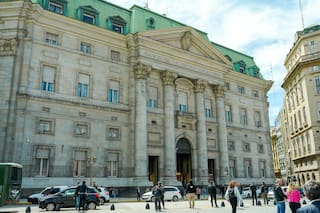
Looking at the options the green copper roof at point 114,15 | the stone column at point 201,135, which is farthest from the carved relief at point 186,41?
the stone column at point 201,135

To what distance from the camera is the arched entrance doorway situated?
38.5m

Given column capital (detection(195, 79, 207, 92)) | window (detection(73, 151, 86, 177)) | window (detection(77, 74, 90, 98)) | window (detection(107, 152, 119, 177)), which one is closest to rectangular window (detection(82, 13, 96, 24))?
window (detection(77, 74, 90, 98))

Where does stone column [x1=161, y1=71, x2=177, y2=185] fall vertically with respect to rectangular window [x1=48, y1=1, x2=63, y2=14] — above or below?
below

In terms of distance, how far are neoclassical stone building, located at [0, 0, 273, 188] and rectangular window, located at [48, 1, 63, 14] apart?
0.11 m

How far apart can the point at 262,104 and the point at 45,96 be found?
1454 inches

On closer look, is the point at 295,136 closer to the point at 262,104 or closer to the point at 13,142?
the point at 262,104

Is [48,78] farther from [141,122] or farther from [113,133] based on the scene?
[141,122]

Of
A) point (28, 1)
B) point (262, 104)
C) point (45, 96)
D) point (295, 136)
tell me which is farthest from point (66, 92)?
point (295, 136)

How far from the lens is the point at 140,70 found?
35.8 metres

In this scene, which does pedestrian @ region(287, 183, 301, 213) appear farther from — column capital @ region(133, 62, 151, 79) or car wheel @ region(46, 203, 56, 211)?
column capital @ region(133, 62, 151, 79)

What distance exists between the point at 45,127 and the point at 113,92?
8924 millimetres

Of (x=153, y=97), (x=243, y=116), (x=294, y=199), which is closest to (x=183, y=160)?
(x=153, y=97)

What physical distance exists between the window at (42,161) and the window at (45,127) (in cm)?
172

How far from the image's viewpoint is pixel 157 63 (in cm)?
3769
